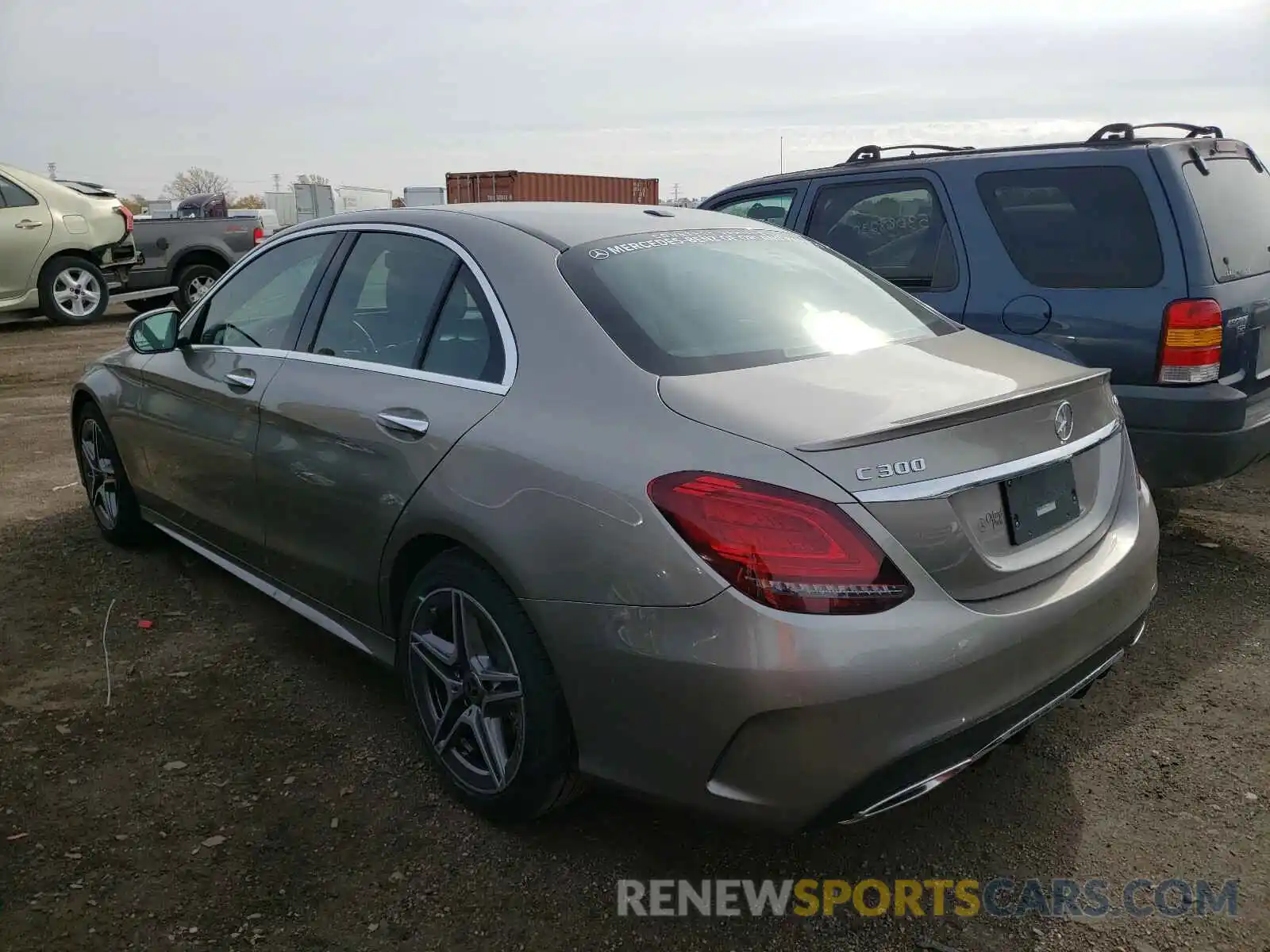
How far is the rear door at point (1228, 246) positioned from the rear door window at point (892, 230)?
995 millimetres

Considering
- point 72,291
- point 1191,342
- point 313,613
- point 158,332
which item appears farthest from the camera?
point 72,291

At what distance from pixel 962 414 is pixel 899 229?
10.5 ft

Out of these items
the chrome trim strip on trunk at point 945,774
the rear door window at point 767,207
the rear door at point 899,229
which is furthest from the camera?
the rear door window at point 767,207

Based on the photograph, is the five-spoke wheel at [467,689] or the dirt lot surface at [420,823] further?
the five-spoke wheel at [467,689]

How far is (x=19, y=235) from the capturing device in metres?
12.2

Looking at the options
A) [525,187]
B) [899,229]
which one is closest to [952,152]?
[899,229]

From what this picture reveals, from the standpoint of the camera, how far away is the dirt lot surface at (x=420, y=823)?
2.38 meters

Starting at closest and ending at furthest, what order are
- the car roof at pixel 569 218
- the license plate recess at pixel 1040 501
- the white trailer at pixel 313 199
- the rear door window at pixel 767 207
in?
the license plate recess at pixel 1040 501
the car roof at pixel 569 218
the rear door window at pixel 767 207
the white trailer at pixel 313 199

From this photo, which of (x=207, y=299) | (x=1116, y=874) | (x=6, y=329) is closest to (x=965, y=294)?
(x=1116, y=874)

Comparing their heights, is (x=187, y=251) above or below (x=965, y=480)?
above

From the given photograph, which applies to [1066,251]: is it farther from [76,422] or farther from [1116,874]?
[76,422]

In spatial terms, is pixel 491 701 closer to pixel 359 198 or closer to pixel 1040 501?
pixel 1040 501

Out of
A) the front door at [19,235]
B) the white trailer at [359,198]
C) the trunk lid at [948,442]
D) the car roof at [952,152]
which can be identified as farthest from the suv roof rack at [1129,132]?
the white trailer at [359,198]

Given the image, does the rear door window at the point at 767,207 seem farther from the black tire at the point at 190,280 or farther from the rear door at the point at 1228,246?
the black tire at the point at 190,280
